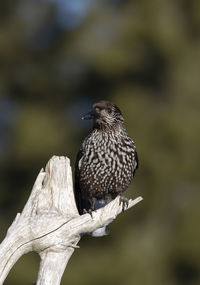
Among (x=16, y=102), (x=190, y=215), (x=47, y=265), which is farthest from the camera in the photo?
(x=16, y=102)

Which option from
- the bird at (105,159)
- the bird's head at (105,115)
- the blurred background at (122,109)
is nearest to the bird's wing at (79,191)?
the bird at (105,159)

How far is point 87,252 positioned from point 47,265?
11005 mm

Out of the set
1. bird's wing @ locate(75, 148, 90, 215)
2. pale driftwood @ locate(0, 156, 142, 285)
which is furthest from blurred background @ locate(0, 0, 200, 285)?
pale driftwood @ locate(0, 156, 142, 285)

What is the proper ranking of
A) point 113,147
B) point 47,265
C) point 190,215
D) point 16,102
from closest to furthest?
point 47,265 < point 113,147 < point 190,215 < point 16,102

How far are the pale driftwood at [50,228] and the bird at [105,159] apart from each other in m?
1.43

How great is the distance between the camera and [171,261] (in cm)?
1941

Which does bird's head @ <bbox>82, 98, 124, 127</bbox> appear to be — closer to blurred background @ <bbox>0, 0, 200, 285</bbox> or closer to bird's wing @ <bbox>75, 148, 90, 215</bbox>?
bird's wing @ <bbox>75, 148, 90, 215</bbox>

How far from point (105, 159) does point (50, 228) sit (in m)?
1.94

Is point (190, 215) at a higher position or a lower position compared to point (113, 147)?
higher

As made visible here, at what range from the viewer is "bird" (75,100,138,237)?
9992 mm

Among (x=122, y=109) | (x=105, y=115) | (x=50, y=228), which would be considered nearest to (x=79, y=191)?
(x=105, y=115)

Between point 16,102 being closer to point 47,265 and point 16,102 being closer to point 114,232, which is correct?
point 114,232

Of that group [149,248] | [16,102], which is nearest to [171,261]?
[149,248]

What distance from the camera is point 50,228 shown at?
8.20m
